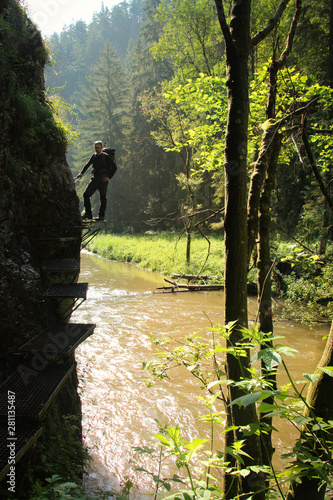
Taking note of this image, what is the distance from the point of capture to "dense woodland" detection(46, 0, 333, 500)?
1863 millimetres

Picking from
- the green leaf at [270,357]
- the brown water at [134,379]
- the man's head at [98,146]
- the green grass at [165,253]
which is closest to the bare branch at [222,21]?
the green leaf at [270,357]

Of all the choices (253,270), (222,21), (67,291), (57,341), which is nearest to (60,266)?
(67,291)

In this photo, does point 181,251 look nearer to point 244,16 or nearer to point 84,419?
point 84,419

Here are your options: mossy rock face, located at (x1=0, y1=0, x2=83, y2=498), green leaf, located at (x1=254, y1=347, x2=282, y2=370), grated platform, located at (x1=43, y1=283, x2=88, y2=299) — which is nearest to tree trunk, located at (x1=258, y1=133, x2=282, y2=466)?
green leaf, located at (x1=254, y1=347, x2=282, y2=370)

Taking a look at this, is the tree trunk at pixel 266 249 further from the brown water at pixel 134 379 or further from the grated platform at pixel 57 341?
the grated platform at pixel 57 341

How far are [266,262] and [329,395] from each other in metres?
1.69

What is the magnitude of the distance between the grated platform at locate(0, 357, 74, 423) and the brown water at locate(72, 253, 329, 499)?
0.87 metres

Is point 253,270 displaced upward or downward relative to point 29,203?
downward

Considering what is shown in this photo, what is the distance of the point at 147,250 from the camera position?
→ 2353 centimetres

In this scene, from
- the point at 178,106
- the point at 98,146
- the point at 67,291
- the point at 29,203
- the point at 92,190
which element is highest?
the point at 178,106

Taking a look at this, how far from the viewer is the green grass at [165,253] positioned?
55.9ft

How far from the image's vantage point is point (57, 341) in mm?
3703

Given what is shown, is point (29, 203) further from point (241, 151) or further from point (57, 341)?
point (241, 151)

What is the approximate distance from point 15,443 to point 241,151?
2802 millimetres
